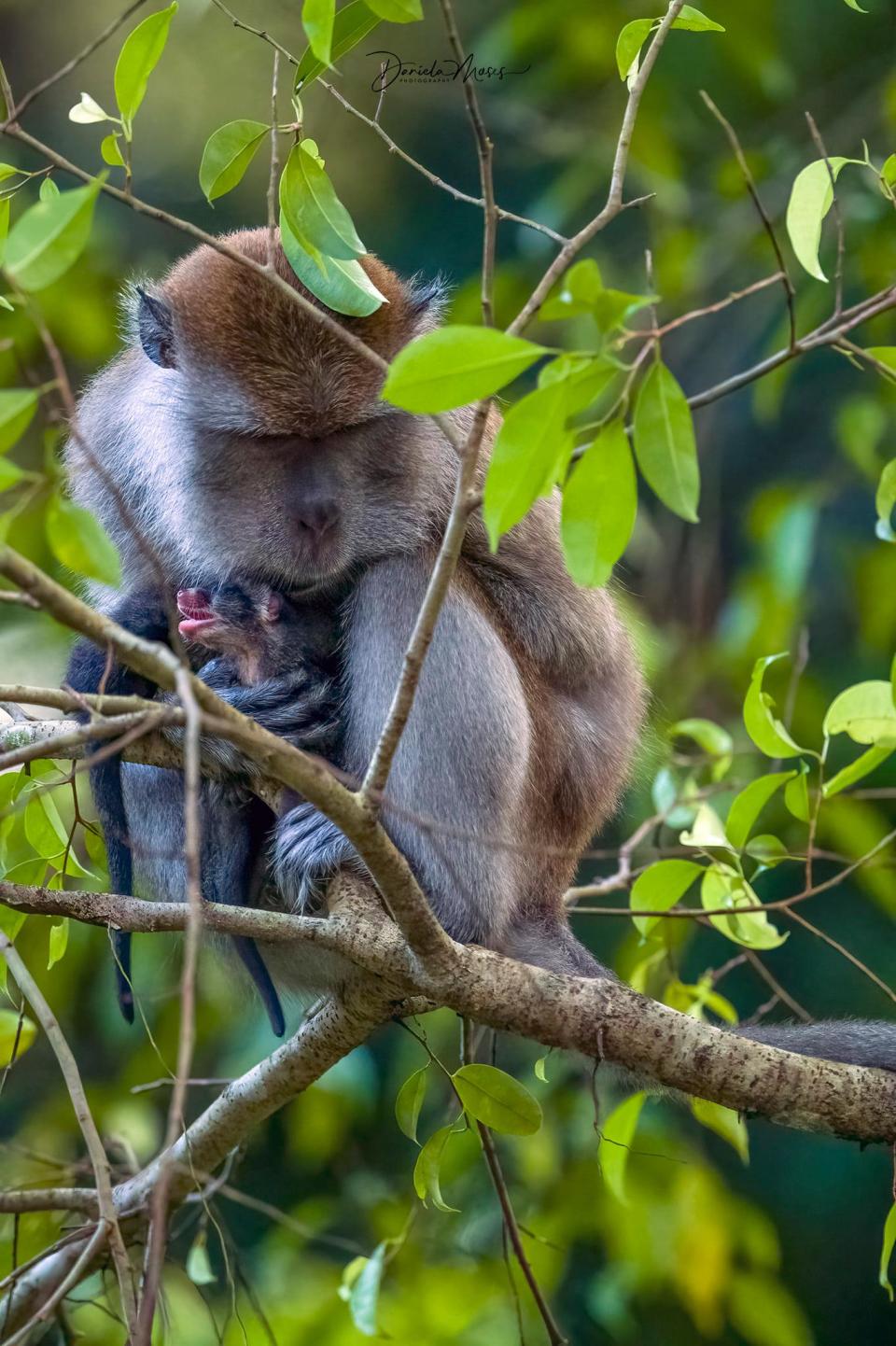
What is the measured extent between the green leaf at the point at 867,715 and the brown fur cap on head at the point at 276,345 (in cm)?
110

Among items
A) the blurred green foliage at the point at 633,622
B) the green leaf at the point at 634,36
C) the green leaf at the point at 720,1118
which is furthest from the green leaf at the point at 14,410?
the blurred green foliage at the point at 633,622

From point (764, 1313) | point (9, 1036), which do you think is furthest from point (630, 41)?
point (764, 1313)

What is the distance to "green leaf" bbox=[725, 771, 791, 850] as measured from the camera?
94.2 inches

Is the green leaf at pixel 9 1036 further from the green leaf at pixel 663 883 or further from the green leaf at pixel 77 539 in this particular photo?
the green leaf at pixel 77 539

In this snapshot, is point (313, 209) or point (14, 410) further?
point (313, 209)

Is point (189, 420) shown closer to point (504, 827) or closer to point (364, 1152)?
point (504, 827)

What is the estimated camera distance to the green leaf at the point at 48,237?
4.12 ft

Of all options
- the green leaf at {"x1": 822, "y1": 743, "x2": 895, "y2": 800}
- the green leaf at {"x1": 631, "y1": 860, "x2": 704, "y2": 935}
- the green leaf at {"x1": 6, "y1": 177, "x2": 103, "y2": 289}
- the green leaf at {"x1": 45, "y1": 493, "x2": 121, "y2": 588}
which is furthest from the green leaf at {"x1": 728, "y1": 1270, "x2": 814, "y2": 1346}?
the green leaf at {"x1": 6, "y1": 177, "x2": 103, "y2": 289}

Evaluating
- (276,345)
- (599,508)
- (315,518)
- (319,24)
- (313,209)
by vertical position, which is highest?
(319,24)

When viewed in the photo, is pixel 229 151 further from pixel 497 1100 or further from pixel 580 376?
pixel 497 1100

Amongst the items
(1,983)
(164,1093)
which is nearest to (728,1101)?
(1,983)

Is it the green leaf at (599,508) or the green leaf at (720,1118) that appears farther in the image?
the green leaf at (720,1118)

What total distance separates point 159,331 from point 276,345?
31 centimetres

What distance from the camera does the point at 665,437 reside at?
1.51 metres
